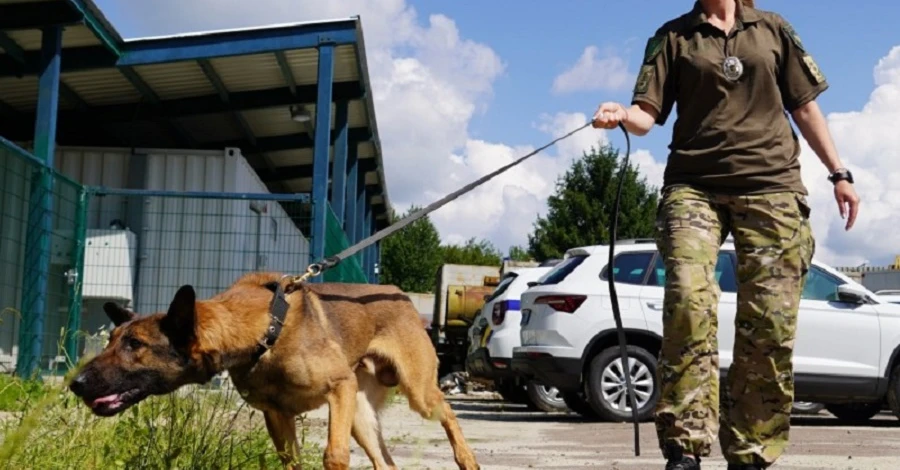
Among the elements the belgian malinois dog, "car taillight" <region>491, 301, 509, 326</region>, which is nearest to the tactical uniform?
the belgian malinois dog

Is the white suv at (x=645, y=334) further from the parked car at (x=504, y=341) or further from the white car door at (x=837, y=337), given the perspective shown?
the parked car at (x=504, y=341)

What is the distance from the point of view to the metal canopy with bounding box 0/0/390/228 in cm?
1463

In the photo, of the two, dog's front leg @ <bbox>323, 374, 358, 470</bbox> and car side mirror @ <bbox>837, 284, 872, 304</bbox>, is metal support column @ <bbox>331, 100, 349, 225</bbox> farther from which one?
dog's front leg @ <bbox>323, 374, 358, 470</bbox>

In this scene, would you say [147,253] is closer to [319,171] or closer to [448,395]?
[319,171]

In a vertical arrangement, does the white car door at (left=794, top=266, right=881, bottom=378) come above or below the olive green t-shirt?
below

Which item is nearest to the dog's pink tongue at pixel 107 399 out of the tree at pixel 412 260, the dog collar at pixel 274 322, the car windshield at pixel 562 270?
the dog collar at pixel 274 322

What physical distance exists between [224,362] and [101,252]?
36.0 ft

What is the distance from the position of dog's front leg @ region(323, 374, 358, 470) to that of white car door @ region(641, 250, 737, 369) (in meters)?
7.43

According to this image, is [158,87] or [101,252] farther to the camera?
[158,87]

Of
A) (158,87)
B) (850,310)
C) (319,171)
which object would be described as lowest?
(850,310)

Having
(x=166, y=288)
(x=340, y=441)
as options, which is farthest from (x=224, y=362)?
(x=166, y=288)

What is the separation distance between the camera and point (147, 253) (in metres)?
15.6

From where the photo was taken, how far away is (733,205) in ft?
16.5

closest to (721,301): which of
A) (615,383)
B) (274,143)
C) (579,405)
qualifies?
(615,383)
